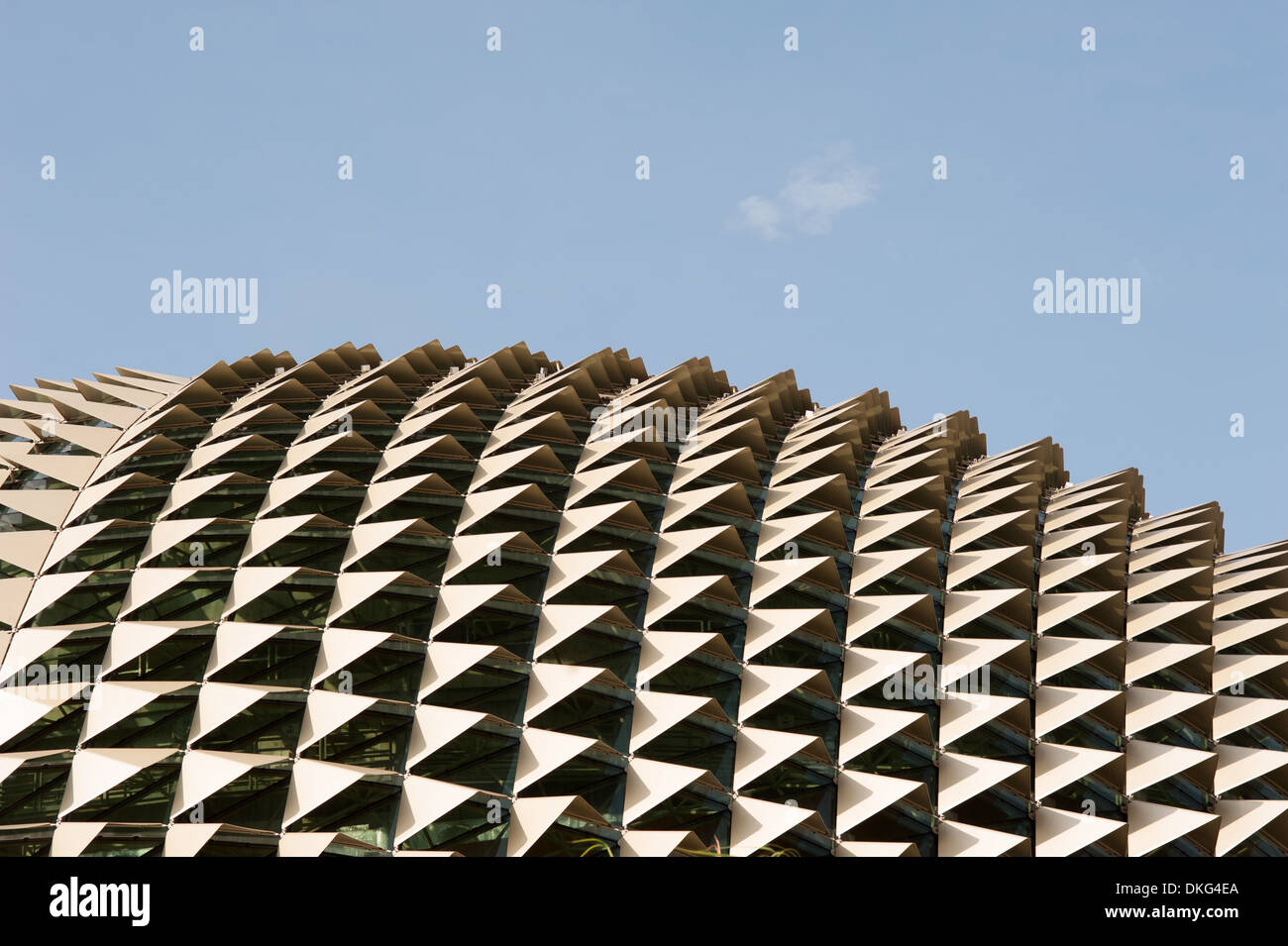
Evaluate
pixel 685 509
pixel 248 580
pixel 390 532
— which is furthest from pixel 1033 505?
pixel 248 580

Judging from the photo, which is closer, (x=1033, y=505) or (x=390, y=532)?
(x=390, y=532)

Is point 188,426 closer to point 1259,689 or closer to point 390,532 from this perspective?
point 390,532

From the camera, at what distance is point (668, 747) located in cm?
2730

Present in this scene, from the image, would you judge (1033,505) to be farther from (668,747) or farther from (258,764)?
(258,764)

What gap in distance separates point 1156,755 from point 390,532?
19011 millimetres

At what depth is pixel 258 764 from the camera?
25766 mm
